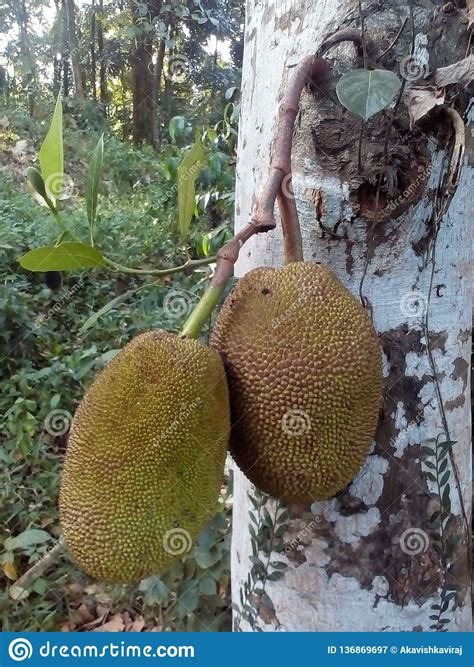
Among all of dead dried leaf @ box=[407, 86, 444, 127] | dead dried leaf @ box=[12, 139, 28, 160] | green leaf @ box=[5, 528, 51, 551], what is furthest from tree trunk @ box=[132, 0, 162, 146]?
dead dried leaf @ box=[407, 86, 444, 127]

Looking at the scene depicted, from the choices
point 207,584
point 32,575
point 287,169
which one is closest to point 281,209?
point 287,169

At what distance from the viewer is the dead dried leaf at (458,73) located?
682mm

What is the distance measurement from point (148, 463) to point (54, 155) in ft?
1.32

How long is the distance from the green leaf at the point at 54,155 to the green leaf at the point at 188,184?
0.15 m

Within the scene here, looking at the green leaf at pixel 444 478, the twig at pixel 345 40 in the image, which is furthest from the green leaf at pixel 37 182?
the green leaf at pixel 444 478

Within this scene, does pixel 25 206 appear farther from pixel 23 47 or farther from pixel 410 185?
pixel 410 185

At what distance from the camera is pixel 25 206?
11.3 ft

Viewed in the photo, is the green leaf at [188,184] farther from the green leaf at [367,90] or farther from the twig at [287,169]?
the green leaf at [367,90]

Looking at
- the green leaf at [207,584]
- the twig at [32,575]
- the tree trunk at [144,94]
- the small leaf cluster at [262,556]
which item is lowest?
the twig at [32,575]

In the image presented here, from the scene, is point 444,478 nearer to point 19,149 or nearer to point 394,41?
point 394,41

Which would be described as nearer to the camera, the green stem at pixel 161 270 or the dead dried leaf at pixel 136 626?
the green stem at pixel 161 270

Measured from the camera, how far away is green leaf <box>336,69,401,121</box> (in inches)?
25.2

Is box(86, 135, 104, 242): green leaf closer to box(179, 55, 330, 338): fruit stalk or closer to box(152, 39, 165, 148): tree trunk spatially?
box(179, 55, 330, 338): fruit stalk

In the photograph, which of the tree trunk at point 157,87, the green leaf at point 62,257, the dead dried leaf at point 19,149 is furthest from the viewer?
the tree trunk at point 157,87
